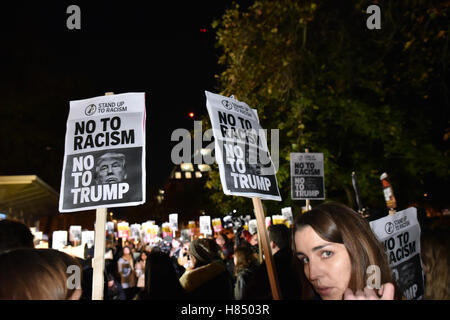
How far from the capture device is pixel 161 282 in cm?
405

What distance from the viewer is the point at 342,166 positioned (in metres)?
17.6

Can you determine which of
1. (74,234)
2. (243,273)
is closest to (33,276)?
(243,273)

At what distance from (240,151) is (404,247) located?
67.9 inches

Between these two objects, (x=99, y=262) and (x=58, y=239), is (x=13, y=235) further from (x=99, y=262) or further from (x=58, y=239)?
(x=58, y=239)

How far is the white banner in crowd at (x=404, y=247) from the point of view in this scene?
132 inches

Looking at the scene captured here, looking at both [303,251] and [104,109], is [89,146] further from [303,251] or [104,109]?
[303,251]

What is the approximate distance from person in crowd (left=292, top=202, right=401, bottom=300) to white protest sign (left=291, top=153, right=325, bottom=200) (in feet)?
17.9

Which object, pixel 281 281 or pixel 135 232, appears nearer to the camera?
pixel 281 281

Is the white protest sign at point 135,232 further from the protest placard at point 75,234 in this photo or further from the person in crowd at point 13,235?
the person in crowd at point 13,235

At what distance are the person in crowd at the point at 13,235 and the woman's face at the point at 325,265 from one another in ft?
8.10

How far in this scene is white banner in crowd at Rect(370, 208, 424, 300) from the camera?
3359 mm

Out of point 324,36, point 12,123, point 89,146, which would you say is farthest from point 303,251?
point 12,123

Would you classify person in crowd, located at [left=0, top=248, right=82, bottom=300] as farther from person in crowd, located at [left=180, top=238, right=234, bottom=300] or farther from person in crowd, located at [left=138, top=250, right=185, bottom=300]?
person in crowd, located at [left=180, top=238, right=234, bottom=300]

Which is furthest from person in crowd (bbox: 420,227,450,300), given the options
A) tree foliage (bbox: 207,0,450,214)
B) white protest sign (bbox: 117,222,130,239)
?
white protest sign (bbox: 117,222,130,239)
